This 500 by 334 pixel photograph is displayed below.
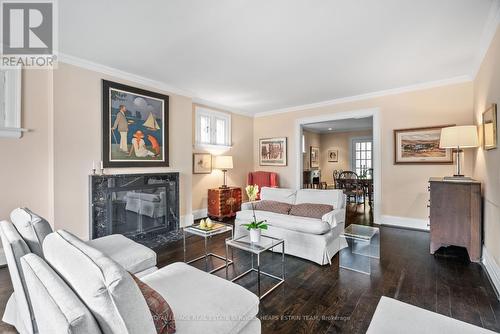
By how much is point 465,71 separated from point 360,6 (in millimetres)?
2787

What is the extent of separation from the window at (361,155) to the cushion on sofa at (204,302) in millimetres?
8347

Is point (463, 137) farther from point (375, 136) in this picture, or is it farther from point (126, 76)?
point (126, 76)

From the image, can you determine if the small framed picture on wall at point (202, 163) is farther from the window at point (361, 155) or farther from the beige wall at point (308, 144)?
the window at point (361, 155)

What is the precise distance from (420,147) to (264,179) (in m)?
3.31

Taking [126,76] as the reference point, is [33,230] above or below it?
below

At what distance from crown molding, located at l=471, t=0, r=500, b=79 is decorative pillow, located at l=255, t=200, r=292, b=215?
2.99 metres

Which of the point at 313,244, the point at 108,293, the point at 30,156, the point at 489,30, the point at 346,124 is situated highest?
the point at 489,30

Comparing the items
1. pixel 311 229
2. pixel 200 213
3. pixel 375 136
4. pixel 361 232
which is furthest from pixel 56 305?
pixel 375 136

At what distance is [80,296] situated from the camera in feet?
2.91

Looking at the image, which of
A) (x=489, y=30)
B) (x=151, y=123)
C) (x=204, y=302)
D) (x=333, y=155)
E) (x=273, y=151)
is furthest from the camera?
(x=333, y=155)

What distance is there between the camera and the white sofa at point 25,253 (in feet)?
4.63

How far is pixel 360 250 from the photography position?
3.21 meters

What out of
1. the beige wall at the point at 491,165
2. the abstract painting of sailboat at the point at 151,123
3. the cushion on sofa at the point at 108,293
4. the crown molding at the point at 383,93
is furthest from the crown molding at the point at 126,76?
the beige wall at the point at 491,165

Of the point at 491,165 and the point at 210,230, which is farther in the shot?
the point at 210,230
